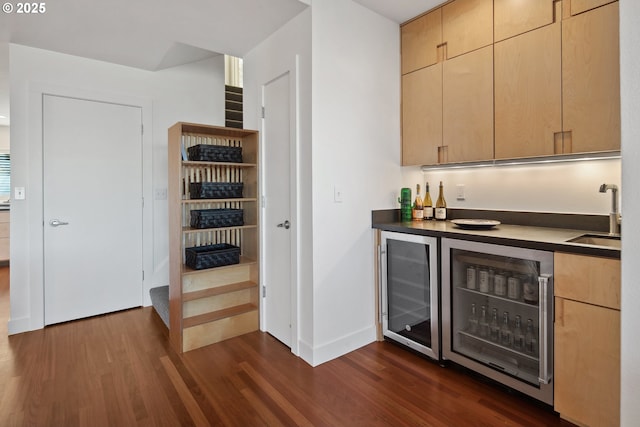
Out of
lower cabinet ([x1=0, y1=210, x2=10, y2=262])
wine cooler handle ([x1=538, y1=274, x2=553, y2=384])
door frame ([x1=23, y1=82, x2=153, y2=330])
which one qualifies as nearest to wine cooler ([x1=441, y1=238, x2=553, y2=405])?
wine cooler handle ([x1=538, y1=274, x2=553, y2=384])

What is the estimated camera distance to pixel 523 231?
6.72ft

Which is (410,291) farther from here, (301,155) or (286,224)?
(301,155)

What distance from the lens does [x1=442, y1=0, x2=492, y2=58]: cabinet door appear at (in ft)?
7.15

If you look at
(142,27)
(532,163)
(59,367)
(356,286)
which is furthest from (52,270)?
(532,163)

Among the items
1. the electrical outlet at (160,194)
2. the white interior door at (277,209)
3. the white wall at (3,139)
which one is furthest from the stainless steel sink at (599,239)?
the white wall at (3,139)

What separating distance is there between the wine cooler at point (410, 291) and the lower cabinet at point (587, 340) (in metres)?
0.67

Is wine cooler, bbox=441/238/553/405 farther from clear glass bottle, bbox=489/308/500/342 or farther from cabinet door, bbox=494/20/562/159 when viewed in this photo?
cabinet door, bbox=494/20/562/159

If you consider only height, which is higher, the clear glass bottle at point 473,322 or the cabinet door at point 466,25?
the cabinet door at point 466,25

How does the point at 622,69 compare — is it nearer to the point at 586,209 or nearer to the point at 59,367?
the point at 586,209

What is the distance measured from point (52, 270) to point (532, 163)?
13.2 ft

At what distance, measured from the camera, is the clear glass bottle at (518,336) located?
1.88m

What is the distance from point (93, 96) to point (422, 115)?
2995 mm

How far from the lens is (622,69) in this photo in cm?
116

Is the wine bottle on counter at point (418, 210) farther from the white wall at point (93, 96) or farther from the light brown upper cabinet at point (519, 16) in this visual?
the white wall at point (93, 96)
